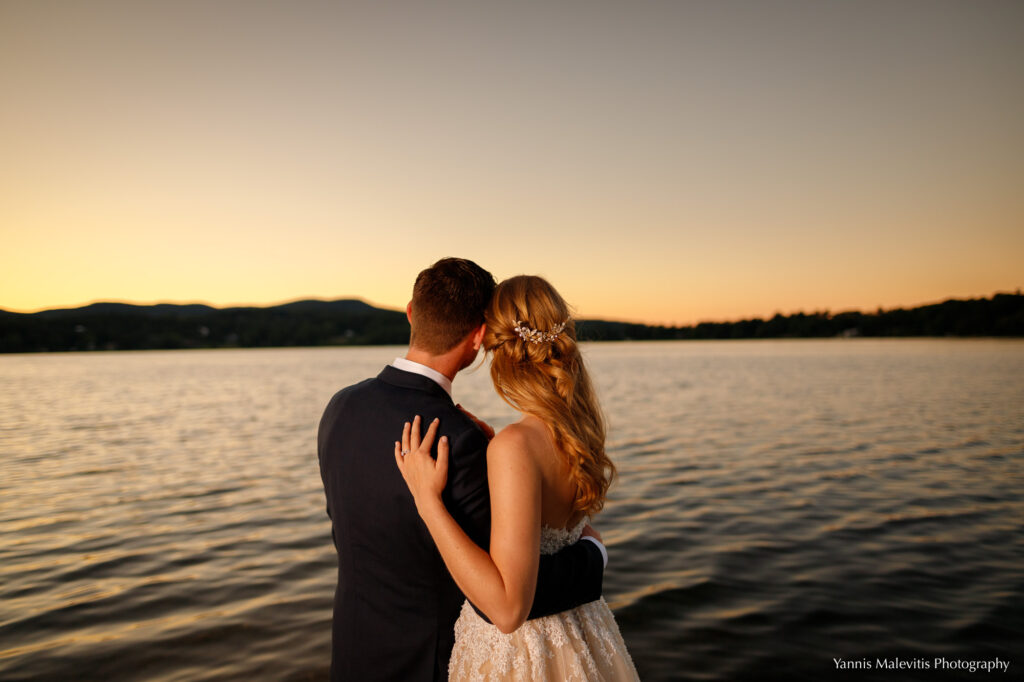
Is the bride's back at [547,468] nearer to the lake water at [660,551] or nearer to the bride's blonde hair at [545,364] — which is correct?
the bride's blonde hair at [545,364]

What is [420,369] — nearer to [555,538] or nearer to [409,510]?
[409,510]

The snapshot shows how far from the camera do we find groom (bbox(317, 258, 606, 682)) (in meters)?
2.16

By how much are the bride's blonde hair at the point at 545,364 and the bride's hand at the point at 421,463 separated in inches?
15.4

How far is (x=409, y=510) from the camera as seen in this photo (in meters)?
2.16

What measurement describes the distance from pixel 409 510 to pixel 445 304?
0.77 meters

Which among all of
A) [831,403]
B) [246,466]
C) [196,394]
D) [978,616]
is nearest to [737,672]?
[978,616]

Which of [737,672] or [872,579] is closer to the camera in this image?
[737,672]

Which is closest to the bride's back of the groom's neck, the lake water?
the groom's neck

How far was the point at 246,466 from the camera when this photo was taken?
1355cm

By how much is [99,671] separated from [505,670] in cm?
455

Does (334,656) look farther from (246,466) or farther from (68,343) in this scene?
(68,343)

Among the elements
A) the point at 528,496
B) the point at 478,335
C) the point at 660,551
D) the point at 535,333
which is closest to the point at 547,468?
the point at 528,496

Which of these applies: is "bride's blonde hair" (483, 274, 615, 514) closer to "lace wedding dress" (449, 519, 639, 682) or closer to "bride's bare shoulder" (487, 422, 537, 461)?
"bride's bare shoulder" (487, 422, 537, 461)

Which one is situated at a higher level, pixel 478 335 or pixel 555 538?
pixel 478 335
